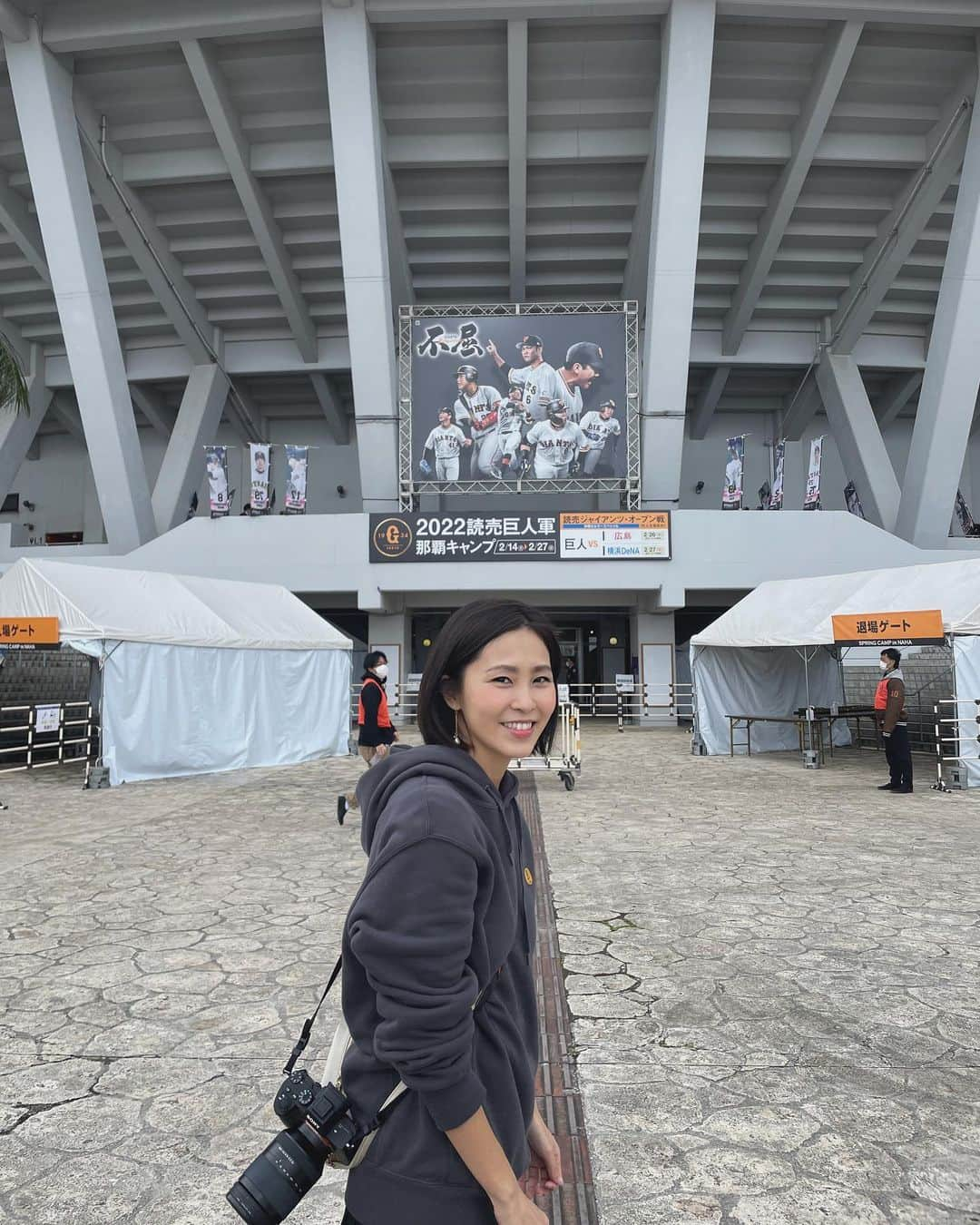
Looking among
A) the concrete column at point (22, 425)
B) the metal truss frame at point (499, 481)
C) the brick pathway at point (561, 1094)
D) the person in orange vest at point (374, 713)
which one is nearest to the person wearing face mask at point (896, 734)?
the person in orange vest at point (374, 713)

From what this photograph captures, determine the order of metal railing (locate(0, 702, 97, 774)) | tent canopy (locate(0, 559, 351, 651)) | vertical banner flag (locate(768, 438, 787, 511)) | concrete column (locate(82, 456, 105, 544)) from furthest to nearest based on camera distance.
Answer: concrete column (locate(82, 456, 105, 544))
vertical banner flag (locate(768, 438, 787, 511))
metal railing (locate(0, 702, 97, 774))
tent canopy (locate(0, 559, 351, 651))

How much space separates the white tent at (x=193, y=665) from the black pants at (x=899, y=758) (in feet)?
32.4

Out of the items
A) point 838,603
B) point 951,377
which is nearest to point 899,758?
point 838,603

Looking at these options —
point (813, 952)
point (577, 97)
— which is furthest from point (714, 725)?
point (577, 97)

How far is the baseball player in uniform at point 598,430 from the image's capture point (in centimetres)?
2228

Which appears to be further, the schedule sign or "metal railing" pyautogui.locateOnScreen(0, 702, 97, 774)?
the schedule sign

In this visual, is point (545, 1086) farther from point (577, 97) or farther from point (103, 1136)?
point (577, 97)

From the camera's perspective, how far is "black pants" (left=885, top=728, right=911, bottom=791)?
34.6 ft

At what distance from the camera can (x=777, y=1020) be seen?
3627 millimetres

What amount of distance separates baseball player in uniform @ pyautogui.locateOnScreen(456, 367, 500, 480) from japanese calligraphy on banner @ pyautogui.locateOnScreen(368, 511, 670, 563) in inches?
Result: 65.1

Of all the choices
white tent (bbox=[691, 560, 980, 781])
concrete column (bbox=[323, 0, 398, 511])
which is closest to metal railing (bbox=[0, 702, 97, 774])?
concrete column (bbox=[323, 0, 398, 511])

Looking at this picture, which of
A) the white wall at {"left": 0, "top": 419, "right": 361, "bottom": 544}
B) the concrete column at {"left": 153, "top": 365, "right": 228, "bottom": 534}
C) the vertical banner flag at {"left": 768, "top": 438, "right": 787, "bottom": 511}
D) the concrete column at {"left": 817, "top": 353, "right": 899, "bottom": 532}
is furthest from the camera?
the white wall at {"left": 0, "top": 419, "right": 361, "bottom": 544}

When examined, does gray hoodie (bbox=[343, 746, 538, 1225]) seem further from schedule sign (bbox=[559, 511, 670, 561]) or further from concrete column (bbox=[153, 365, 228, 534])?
A: concrete column (bbox=[153, 365, 228, 534])

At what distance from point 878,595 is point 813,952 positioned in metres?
9.05
